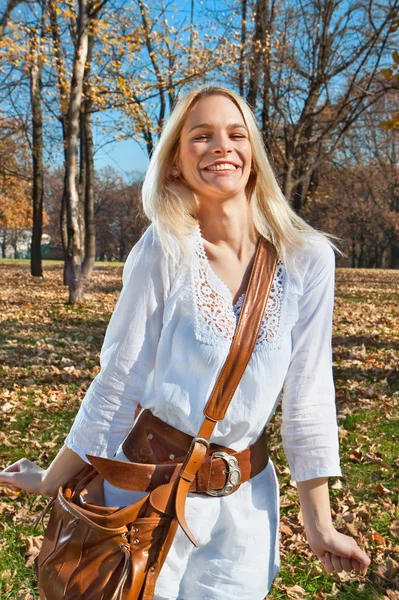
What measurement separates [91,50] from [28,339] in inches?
483

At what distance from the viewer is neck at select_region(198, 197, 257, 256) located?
70.0 inches

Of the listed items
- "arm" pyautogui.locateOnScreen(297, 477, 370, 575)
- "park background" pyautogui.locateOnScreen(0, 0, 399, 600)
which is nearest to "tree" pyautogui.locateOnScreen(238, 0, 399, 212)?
"park background" pyautogui.locateOnScreen(0, 0, 399, 600)

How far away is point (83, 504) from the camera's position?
1501 mm

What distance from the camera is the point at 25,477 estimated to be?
1.74 metres

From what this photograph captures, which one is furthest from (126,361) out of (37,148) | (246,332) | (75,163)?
(37,148)

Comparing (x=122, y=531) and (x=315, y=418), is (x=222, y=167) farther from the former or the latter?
(x=122, y=531)

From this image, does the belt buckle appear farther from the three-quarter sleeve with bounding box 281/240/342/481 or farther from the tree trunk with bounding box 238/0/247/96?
the tree trunk with bounding box 238/0/247/96

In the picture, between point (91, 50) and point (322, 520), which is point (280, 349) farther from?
point (91, 50)

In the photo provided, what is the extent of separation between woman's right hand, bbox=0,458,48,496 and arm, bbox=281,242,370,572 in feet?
2.37

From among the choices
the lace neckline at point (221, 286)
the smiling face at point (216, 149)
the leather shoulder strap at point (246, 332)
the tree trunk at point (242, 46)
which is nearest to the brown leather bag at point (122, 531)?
the leather shoulder strap at point (246, 332)

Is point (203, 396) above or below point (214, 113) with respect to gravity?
below

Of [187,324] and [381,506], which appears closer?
[187,324]

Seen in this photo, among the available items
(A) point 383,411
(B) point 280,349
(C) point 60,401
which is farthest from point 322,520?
(C) point 60,401

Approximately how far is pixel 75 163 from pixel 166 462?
1236 centimetres
